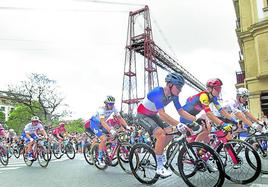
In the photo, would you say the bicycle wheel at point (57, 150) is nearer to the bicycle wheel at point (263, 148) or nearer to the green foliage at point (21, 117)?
the bicycle wheel at point (263, 148)

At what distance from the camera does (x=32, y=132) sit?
38.3 feet

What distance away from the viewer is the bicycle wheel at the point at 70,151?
48.6 feet

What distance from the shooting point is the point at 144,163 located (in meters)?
6.54

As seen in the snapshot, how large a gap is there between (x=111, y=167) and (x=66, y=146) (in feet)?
22.0

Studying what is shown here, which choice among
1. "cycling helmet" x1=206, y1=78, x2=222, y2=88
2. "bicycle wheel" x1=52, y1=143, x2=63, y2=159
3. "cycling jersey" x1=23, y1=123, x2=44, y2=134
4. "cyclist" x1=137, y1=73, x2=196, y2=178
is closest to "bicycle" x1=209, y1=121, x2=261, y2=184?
"cyclist" x1=137, y1=73, x2=196, y2=178

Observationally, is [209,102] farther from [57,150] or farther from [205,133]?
[57,150]

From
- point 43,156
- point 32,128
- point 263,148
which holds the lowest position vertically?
point 43,156

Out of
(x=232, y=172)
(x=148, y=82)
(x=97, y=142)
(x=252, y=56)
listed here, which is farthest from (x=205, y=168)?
(x=148, y=82)

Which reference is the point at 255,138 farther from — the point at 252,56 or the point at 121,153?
the point at 252,56

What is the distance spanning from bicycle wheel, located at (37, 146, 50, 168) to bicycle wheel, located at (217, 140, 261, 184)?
6639mm

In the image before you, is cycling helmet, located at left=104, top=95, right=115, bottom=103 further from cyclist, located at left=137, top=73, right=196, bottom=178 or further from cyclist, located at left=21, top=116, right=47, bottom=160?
cyclist, located at left=21, top=116, right=47, bottom=160

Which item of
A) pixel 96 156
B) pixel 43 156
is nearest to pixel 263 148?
pixel 96 156

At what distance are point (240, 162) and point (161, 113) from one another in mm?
1712

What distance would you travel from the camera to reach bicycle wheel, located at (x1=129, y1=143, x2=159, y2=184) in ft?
20.8
